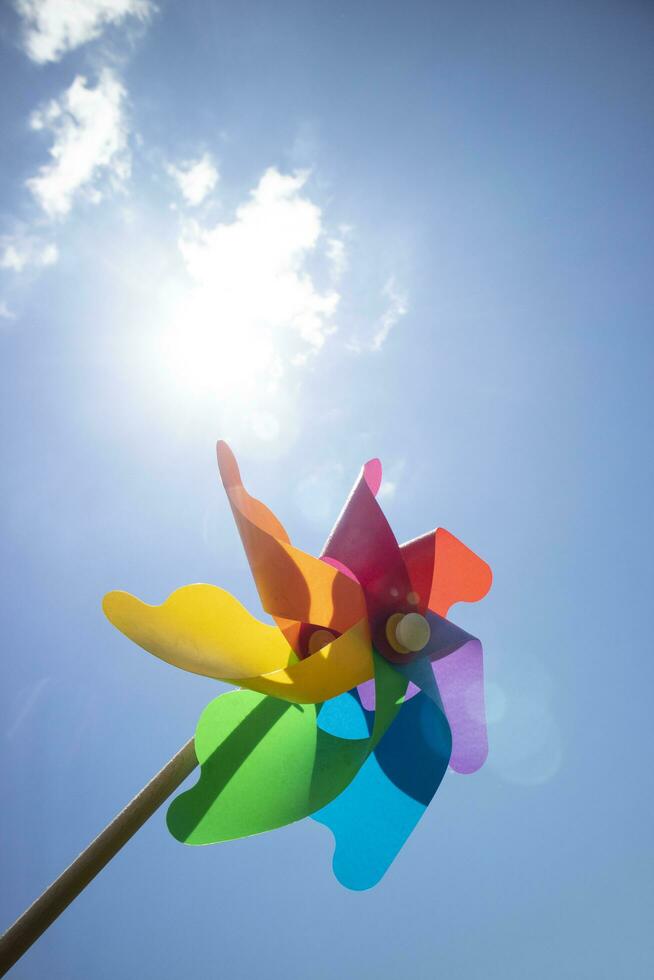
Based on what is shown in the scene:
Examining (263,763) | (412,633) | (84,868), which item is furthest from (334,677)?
(84,868)

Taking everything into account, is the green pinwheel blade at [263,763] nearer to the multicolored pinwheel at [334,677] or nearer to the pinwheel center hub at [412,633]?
the multicolored pinwheel at [334,677]

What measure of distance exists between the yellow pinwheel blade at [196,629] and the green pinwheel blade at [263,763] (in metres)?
0.28

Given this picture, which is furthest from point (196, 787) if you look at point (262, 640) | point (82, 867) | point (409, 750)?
point (409, 750)

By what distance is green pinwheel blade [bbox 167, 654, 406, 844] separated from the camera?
6.95 feet

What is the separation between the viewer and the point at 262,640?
2.38 m

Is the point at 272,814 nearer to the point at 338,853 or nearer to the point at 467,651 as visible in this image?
the point at 338,853

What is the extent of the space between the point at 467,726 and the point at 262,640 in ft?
3.43

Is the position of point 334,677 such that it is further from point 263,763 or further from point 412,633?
point 263,763

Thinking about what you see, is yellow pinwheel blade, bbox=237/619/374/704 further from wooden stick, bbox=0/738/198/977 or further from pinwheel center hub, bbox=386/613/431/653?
wooden stick, bbox=0/738/198/977

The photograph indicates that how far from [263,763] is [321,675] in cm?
51

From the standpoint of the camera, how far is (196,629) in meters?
2.09

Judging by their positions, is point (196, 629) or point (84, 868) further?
point (196, 629)

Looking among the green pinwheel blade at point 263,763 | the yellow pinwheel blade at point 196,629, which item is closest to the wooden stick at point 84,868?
the green pinwheel blade at point 263,763

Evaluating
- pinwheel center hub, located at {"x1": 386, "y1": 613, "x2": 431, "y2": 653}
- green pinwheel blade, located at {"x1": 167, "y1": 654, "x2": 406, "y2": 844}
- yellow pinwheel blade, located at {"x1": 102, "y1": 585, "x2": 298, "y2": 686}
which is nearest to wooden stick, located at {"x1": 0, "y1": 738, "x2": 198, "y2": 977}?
green pinwheel blade, located at {"x1": 167, "y1": 654, "x2": 406, "y2": 844}
